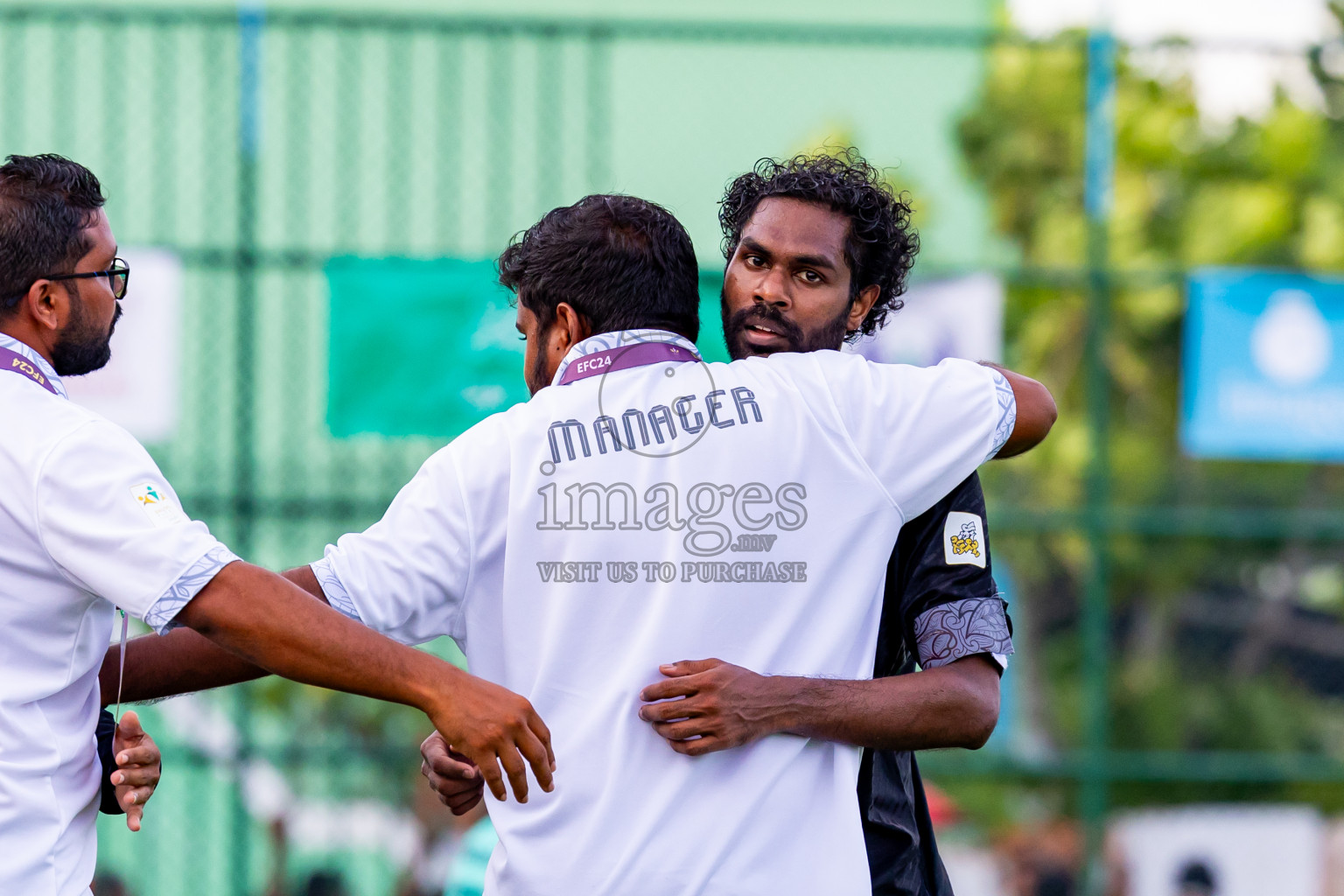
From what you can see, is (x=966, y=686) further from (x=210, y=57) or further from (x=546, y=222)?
(x=210, y=57)

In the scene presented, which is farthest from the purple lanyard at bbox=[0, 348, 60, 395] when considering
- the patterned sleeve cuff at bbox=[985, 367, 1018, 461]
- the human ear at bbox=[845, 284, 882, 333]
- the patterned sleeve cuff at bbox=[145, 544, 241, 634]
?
the patterned sleeve cuff at bbox=[985, 367, 1018, 461]

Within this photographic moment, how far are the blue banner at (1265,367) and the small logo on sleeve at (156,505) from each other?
530 cm

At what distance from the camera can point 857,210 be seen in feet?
8.61

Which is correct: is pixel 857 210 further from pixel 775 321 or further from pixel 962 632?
pixel 962 632

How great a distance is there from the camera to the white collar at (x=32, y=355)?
7.22 feet

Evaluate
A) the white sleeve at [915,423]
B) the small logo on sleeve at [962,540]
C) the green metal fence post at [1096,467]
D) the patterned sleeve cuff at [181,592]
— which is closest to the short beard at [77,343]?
the patterned sleeve cuff at [181,592]

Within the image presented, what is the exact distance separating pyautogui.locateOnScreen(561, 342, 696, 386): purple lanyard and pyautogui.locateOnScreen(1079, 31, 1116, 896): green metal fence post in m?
4.75

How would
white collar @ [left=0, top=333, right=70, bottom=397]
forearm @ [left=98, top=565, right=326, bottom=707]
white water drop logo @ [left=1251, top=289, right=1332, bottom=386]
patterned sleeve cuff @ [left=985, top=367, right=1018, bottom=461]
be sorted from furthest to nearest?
white water drop logo @ [left=1251, top=289, right=1332, bottom=386] → forearm @ [left=98, top=565, right=326, bottom=707] → patterned sleeve cuff @ [left=985, top=367, right=1018, bottom=461] → white collar @ [left=0, top=333, right=70, bottom=397]

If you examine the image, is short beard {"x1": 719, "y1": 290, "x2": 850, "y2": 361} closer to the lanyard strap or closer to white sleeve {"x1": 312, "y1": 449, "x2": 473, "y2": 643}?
white sleeve {"x1": 312, "y1": 449, "x2": 473, "y2": 643}

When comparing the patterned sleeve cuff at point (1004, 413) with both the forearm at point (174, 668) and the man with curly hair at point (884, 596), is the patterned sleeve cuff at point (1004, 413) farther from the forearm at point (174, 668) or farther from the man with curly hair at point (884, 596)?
the forearm at point (174, 668)

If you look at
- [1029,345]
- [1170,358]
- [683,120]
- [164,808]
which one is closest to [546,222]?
[164,808]

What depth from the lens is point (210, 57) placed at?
6.55 meters

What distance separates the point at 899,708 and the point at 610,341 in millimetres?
732

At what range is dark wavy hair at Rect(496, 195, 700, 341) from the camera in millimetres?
2271
